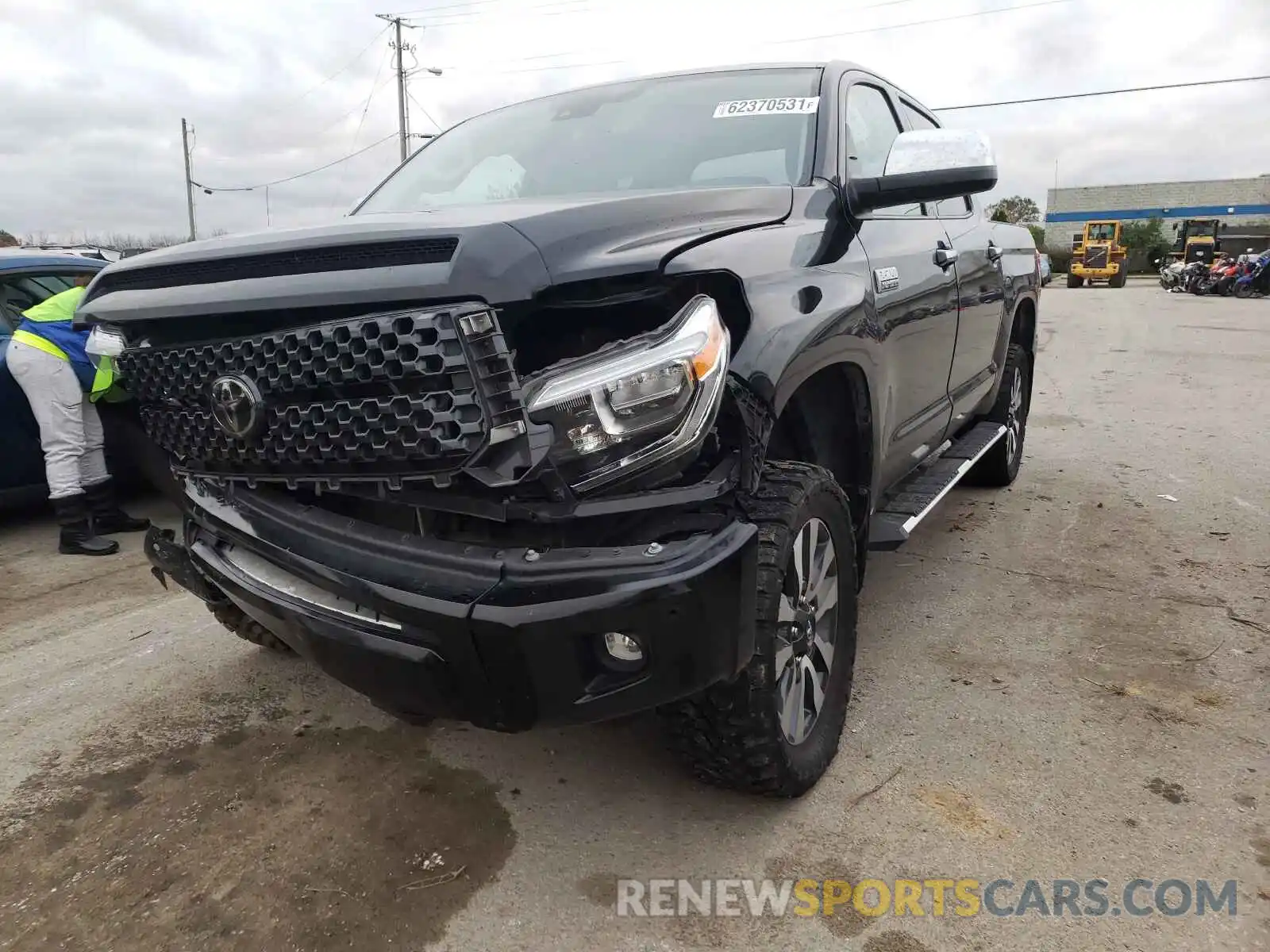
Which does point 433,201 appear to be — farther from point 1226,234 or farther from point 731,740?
point 1226,234

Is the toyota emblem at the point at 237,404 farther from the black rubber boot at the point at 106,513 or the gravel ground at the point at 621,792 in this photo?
the black rubber boot at the point at 106,513

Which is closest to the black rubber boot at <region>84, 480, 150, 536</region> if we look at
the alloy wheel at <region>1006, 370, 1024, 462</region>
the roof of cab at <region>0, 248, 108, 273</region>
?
the roof of cab at <region>0, 248, 108, 273</region>

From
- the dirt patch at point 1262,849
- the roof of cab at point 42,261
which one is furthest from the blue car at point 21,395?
the dirt patch at point 1262,849

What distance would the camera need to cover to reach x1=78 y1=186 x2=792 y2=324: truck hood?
1.73m

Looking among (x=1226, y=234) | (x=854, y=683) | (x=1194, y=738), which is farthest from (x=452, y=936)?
(x=1226, y=234)

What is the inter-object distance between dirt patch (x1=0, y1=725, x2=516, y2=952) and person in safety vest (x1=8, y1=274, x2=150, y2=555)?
2.49 m

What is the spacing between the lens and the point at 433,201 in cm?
304

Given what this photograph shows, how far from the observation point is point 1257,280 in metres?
26.4

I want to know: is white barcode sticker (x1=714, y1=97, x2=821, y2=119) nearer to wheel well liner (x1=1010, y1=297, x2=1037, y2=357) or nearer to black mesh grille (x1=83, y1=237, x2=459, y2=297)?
black mesh grille (x1=83, y1=237, x2=459, y2=297)

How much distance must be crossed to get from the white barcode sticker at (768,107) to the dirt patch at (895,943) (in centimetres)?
229

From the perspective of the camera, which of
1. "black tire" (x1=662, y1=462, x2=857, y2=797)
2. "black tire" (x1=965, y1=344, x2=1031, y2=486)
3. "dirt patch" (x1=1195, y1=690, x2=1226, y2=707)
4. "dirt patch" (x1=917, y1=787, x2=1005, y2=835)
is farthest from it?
"black tire" (x1=965, y1=344, x2=1031, y2=486)

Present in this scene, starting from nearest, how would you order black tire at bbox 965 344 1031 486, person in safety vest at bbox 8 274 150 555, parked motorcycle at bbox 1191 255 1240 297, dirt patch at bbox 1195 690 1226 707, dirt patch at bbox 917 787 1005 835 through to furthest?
dirt patch at bbox 917 787 1005 835 < dirt patch at bbox 1195 690 1226 707 < person in safety vest at bbox 8 274 150 555 < black tire at bbox 965 344 1031 486 < parked motorcycle at bbox 1191 255 1240 297

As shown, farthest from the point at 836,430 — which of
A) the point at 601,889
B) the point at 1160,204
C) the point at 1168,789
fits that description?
the point at 1160,204

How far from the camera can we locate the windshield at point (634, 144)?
2764 mm
